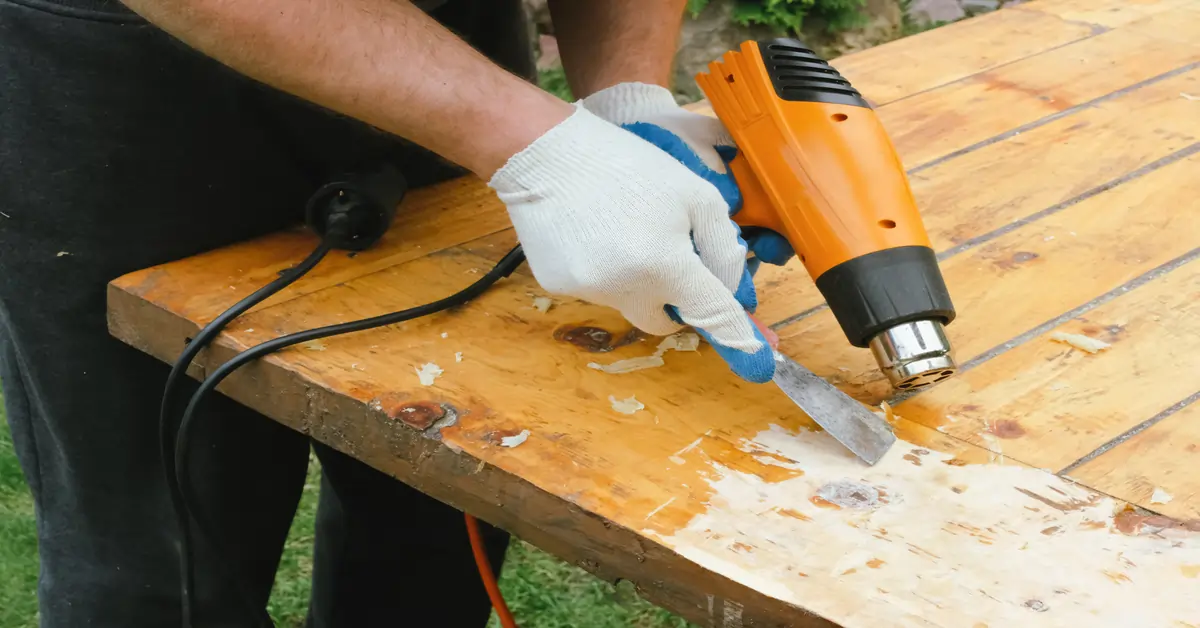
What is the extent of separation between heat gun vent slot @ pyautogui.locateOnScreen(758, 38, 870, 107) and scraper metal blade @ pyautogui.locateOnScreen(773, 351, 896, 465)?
0.24m

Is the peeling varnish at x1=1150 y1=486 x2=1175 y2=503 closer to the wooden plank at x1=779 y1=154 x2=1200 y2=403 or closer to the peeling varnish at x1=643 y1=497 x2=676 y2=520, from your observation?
the wooden plank at x1=779 y1=154 x2=1200 y2=403

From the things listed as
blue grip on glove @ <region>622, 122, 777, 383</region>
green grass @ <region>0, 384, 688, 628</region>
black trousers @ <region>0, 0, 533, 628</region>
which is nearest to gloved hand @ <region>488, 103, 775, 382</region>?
blue grip on glove @ <region>622, 122, 777, 383</region>

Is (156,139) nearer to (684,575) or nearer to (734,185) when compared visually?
(734,185)

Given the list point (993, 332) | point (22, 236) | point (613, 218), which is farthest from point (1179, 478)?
point (22, 236)

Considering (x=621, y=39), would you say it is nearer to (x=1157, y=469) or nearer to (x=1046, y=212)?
Answer: (x=1046, y=212)

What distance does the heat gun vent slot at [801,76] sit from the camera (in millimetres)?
953

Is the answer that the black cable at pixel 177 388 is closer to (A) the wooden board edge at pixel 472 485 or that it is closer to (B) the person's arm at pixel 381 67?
(A) the wooden board edge at pixel 472 485

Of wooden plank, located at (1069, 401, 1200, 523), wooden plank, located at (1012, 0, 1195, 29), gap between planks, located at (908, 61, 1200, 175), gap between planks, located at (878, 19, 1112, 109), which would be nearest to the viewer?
wooden plank, located at (1069, 401, 1200, 523)

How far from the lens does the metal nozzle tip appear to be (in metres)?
0.85

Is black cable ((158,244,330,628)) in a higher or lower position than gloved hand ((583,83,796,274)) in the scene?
lower

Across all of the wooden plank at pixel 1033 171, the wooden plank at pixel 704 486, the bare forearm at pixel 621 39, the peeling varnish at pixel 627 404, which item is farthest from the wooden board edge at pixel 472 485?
the bare forearm at pixel 621 39

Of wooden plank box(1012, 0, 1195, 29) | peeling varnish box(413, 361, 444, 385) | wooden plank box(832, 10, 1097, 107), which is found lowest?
peeling varnish box(413, 361, 444, 385)

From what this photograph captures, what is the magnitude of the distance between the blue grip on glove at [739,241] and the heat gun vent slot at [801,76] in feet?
0.26

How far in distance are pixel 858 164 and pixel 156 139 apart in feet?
2.10
